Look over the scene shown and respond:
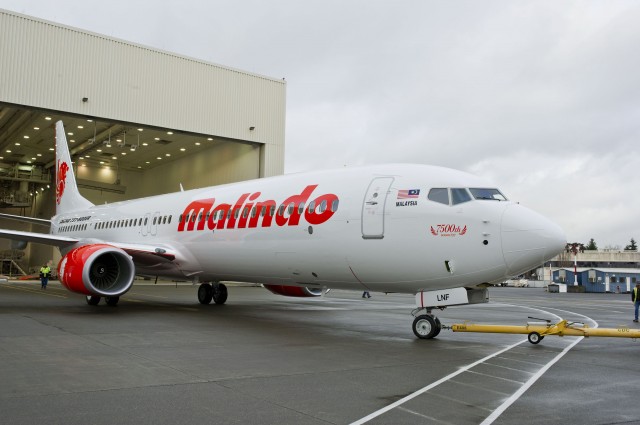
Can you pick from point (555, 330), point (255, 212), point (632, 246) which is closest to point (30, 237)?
point (255, 212)

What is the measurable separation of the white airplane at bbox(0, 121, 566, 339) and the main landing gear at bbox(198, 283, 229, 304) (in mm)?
2176

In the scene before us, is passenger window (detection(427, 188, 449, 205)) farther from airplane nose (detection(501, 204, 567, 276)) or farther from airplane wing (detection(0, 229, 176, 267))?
airplane wing (detection(0, 229, 176, 267))

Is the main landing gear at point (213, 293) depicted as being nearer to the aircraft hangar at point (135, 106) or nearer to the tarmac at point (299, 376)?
the tarmac at point (299, 376)

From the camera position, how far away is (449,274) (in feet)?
31.0

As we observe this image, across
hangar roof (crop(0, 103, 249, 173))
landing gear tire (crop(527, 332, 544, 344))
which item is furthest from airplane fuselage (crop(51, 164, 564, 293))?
hangar roof (crop(0, 103, 249, 173))

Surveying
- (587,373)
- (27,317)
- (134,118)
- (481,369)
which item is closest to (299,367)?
(481,369)

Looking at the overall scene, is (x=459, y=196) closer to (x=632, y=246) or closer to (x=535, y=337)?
(x=535, y=337)

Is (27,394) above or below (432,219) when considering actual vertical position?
below

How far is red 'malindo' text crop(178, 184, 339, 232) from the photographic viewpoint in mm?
11242

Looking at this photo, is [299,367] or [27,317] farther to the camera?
[27,317]

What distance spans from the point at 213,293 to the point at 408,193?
9.88 meters

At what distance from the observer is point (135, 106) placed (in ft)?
83.8

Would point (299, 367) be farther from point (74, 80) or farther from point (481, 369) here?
point (74, 80)

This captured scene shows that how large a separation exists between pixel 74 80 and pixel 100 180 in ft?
69.3
